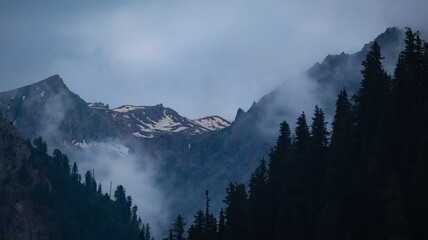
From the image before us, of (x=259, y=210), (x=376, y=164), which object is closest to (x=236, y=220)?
(x=259, y=210)

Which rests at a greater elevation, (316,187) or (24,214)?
(24,214)

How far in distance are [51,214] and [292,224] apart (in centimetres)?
14261

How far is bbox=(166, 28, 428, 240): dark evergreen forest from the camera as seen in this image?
61.4 m

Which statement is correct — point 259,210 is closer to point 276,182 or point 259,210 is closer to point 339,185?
point 276,182

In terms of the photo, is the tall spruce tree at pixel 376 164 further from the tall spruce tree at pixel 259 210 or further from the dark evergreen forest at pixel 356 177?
the tall spruce tree at pixel 259 210

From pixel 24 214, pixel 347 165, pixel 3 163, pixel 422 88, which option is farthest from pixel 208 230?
pixel 3 163

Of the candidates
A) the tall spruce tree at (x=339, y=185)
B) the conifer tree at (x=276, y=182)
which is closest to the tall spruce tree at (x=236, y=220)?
the conifer tree at (x=276, y=182)

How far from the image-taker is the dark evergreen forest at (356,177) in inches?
2416

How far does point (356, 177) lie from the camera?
75.1 metres

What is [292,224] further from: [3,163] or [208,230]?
[3,163]

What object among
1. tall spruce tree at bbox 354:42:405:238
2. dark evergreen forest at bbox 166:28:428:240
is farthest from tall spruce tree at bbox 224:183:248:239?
tall spruce tree at bbox 354:42:405:238

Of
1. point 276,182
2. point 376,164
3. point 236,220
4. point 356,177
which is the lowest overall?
point 236,220

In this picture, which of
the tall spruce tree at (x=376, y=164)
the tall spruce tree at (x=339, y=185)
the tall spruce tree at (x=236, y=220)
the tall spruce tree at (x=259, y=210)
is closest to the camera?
the tall spruce tree at (x=376, y=164)

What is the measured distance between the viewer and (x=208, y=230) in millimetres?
91625
